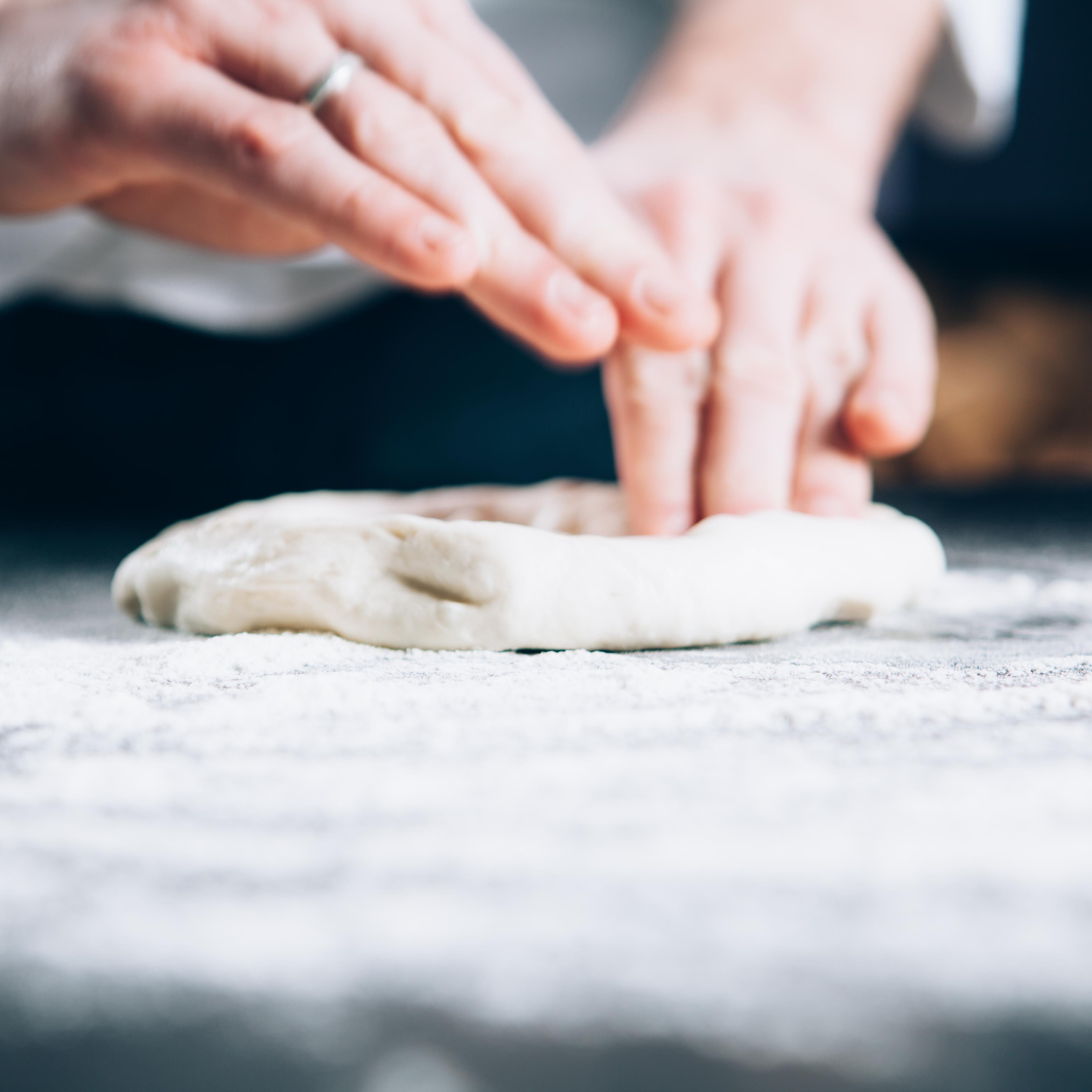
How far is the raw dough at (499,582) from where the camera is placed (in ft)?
2.54

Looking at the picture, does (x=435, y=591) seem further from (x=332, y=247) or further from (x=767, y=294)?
(x=332, y=247)

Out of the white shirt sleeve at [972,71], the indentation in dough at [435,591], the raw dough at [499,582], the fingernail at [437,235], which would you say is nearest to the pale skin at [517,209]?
the fingernail at [437,235]

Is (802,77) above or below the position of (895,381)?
above

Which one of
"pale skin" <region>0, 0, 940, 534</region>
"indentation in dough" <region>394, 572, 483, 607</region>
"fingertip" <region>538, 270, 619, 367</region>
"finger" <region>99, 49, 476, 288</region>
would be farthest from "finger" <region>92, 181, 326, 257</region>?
"indentation in dough" <region>394, 572, 483, 607</region>

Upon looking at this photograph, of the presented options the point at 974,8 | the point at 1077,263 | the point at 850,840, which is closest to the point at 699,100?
the point at 974,8

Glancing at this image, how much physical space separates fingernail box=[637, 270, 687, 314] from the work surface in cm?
41

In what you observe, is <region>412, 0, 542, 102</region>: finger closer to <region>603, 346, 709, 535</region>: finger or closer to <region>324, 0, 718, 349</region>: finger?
<region>324, 0, 718, 349</region>: finger

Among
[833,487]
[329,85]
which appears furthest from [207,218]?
[833,487]

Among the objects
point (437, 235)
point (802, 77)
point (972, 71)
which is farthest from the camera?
A: point (972, 71)

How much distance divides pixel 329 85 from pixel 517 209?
0.21 m

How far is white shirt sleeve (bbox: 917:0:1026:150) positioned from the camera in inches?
66.3

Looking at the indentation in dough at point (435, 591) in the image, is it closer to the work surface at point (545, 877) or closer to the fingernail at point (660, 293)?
the work surface at point (545, 877)

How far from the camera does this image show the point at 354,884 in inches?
16.3

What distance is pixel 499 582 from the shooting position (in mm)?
756
